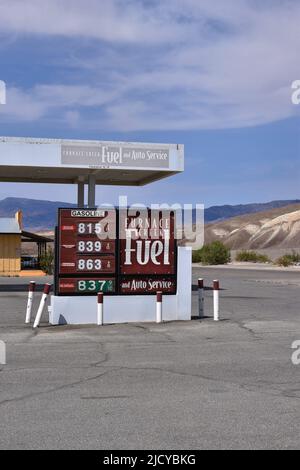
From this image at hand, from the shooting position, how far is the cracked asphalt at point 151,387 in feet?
23.7

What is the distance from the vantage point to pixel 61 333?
15977mm

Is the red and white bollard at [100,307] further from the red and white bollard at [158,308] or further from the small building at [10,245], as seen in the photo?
the small building at [10,245]

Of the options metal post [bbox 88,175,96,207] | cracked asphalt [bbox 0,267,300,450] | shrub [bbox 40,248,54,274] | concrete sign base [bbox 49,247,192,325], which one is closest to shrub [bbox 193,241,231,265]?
shrub [bbox 40,248,54,274]

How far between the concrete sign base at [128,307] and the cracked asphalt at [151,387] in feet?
1.85

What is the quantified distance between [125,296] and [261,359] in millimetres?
6350

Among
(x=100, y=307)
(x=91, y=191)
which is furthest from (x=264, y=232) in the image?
(x=100, y=307)

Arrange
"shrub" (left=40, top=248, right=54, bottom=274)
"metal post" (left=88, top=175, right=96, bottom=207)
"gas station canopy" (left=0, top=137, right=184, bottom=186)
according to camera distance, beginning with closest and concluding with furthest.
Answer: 1. "gas station canopy" (left=0, top=137, right=184, bottom=186)
2. "metal post" (left=88, top=175, right=96, bottom=207)
3. "shrub" (left=40, top=248, right=54, bottom=274)

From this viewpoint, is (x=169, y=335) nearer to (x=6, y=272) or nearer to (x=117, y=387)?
(x=117, y=387)

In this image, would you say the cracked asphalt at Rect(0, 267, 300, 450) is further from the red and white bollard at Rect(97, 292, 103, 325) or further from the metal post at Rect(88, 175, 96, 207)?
the metal post at Rect(88, 175, 96, 207)

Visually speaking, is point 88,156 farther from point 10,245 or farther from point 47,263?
point 47,263

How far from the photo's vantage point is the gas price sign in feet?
58.0

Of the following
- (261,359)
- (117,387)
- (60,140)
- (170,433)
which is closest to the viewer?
(170,433)

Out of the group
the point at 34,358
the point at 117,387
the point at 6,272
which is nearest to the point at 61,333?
the point at 34,358

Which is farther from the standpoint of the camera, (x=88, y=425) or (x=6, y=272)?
(x=6, y=272)
